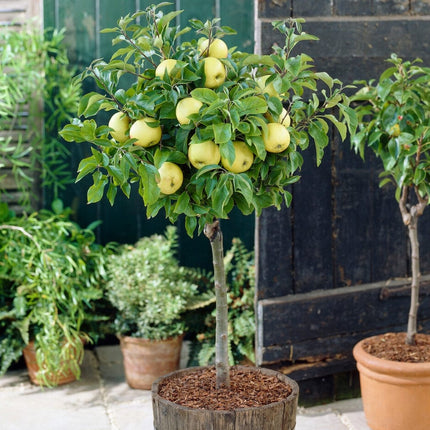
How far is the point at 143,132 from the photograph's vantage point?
178 cm

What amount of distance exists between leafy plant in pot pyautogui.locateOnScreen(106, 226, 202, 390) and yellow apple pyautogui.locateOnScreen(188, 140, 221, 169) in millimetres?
1624

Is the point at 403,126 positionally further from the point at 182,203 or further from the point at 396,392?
the point at 182,203

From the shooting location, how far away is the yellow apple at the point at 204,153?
1.74m

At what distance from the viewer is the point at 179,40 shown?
3852 mm

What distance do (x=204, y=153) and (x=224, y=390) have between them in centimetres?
78

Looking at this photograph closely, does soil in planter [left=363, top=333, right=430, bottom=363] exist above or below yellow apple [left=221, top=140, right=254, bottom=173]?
below

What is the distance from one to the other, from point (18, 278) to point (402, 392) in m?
1.89

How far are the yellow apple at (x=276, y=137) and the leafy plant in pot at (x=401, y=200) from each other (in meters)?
0.91

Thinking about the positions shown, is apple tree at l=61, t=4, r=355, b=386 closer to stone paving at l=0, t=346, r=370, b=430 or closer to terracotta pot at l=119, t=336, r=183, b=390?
stone paving at l=0, t=346, r=370, b=430

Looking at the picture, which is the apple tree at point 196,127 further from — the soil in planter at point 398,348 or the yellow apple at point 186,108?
the soil in planter at point 398,348

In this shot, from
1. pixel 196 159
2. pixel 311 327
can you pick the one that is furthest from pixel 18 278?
pixel 196 159

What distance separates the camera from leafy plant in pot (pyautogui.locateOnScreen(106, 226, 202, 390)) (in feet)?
10.9

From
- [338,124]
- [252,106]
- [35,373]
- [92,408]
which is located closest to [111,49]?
[35,373]

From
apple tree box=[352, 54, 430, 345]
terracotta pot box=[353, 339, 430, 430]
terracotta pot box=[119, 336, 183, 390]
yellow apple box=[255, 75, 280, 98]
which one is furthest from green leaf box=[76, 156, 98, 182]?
terracotta pot box=[119, 336, 183, 390]
